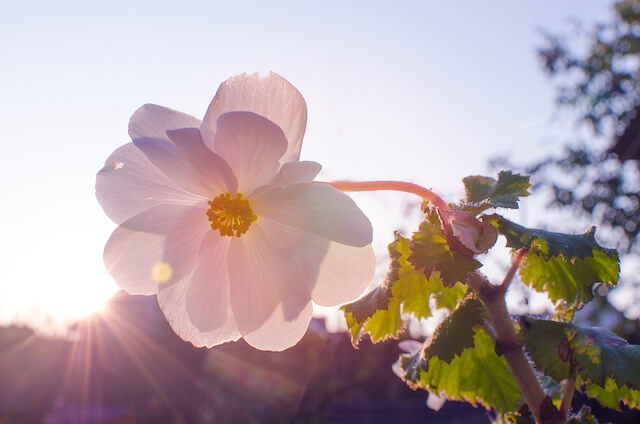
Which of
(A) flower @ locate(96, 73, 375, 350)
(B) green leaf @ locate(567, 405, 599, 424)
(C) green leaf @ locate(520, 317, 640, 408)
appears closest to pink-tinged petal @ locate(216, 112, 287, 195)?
(A) flower @ locate(96, 73, 375, 350)

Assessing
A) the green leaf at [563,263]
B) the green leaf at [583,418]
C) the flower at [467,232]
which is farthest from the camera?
the green leaf at [583,418]

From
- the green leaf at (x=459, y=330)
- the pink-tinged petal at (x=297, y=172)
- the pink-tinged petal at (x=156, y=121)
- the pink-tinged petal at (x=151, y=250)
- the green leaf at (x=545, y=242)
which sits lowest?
the green leaf at (x=459, y=330)

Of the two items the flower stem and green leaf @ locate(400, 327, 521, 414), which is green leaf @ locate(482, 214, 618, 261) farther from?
green leaf @ locate(400, 327, 521, 414)

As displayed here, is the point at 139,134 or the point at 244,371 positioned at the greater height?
the point at 139,134

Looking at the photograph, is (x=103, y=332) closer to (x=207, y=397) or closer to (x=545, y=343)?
(x=207, y=397)

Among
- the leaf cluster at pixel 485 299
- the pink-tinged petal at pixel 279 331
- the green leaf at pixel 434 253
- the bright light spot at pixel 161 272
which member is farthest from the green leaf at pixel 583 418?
the bright light spot at pixel 161 272

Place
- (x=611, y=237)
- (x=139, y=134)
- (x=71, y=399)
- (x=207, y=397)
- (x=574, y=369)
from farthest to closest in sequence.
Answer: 1. (x=71, y=399)
2. (x=207, y=397)
3. (x=611, y=237)
4. (x=574, y=369)
5. (x=139, y=134)

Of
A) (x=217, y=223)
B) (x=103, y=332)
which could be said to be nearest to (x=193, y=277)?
(x=217, y=223)

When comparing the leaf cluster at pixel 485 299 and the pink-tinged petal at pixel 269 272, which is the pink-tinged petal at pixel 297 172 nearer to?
the pink-tinged petal at pixel 269 272

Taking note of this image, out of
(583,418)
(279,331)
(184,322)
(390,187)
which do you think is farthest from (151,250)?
(583,418)
